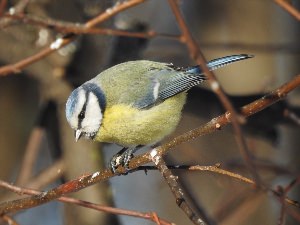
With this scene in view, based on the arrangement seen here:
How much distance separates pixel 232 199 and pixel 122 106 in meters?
0.90

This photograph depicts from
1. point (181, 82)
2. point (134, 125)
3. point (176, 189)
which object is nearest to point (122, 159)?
point (134, 125)

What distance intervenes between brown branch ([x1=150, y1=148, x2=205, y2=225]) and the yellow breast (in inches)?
19.4

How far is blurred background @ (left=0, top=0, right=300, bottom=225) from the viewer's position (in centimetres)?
261

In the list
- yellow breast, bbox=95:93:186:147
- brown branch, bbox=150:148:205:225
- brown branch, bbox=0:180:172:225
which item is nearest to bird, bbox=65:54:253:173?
yellow breast, bbox=95:93:186:147

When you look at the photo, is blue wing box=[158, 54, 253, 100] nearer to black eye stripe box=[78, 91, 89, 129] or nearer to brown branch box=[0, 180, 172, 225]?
black eye stripe box=[78, 91, 89, 129]

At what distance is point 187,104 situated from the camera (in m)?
2.84

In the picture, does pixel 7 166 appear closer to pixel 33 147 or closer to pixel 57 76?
pixel 33 147

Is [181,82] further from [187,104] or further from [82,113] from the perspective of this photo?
[187,104]

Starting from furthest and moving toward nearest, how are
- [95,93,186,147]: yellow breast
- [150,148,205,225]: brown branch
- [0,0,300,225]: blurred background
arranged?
[0,0,300,225]: blurred background < [95,93,186,147]: yellow breast < [150,148,205,225]: brown branch

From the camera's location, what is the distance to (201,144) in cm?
316

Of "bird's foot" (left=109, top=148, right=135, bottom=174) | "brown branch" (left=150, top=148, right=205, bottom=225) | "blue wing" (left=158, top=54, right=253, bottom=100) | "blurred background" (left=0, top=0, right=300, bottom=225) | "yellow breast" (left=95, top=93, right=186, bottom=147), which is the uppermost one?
"blurred background" (left=0, top=0, right=300, bottom=225)

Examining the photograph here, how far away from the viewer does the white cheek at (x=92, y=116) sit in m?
2.06

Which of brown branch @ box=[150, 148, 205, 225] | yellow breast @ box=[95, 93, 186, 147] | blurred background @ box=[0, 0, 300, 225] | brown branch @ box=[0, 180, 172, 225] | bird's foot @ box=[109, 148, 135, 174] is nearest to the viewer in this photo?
brown branch @ box=[150, 148, 205, 225]

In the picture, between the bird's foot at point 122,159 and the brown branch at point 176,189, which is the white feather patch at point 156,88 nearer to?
the bird's foot at point 122,159
